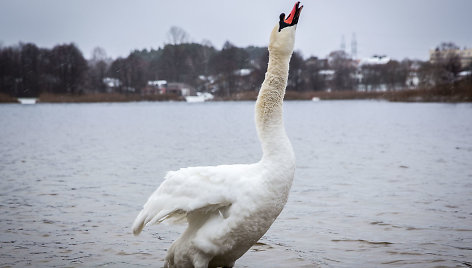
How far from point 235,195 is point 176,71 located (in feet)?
Result: 357

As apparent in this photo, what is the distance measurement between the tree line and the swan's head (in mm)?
82832

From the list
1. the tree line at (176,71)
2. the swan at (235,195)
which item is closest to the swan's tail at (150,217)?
the swan at (235,195)

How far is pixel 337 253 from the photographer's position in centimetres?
704

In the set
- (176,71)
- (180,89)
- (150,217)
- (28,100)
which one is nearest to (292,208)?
(150,217)

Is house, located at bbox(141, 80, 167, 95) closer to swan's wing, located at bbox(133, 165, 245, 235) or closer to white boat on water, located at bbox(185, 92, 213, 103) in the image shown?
white boat on water, located at bbox(185, 92, 213, 103)

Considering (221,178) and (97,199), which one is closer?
(221,178)

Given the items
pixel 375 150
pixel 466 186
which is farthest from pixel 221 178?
pixel 375 150

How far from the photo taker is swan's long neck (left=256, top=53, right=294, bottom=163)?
15.5 ft

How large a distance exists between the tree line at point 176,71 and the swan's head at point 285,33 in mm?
82832

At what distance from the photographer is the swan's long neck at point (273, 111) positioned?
15.5ft

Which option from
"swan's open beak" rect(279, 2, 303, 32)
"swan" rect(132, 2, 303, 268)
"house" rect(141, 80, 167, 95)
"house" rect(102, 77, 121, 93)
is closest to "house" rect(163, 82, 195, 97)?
"house" rect(141, 80, 167, 95)

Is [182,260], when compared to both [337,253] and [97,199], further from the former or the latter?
[97,199]

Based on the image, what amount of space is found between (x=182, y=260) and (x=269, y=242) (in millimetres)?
3026

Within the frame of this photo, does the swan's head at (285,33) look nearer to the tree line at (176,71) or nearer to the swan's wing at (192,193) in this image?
the swan's wing at (192,193)
